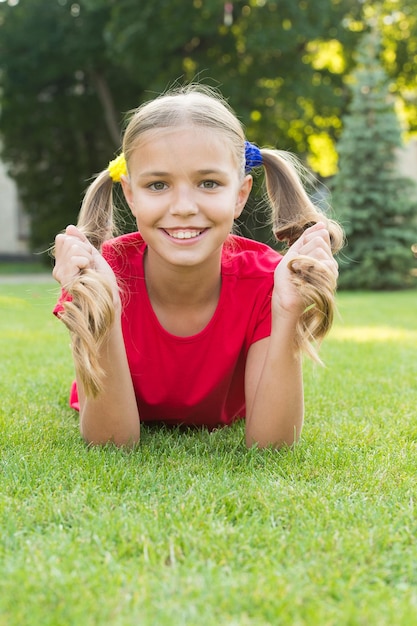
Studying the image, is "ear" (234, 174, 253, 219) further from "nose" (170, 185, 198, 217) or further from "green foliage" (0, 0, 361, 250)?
"green foliage" (0, 0, 361, 250)

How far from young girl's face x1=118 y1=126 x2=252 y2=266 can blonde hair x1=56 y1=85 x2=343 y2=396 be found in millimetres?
56

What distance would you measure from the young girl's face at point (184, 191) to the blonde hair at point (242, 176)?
56 mm

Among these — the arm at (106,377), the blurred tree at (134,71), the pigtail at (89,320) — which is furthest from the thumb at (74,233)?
the blurred tree at (134,71)

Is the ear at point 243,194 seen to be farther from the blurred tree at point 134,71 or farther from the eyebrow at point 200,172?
the blurred tree at point 134,71

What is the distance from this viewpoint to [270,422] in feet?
8.92

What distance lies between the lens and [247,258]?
315cm

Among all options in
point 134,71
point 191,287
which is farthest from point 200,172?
point 134,71

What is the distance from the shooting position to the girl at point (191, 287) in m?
2.54

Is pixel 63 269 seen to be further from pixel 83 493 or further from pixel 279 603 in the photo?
pixel 279 603

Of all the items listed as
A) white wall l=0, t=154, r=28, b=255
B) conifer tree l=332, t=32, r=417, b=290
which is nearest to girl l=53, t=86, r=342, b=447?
conifer tree l=332, t=32, r=417, b=290

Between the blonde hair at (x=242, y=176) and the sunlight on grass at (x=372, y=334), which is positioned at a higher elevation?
the blonde hair at (x=242, y=176)

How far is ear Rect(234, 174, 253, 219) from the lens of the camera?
2.88 meters

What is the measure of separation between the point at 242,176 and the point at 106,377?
3.14ft

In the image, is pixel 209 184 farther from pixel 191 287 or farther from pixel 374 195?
pixel 374 195
